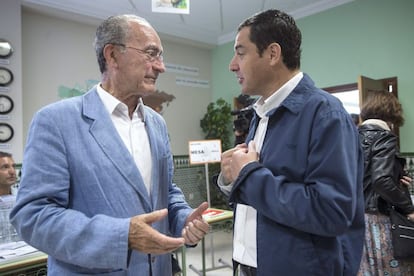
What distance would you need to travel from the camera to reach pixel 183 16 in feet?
15.3

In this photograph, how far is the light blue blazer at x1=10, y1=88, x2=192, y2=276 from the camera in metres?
0.83

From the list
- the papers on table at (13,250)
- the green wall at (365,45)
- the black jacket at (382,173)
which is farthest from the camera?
the green wall at (365,45)

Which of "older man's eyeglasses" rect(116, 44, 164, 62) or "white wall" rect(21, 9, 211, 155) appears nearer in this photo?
"older man's eyeglasses" rect(116, 44, 164, 62)

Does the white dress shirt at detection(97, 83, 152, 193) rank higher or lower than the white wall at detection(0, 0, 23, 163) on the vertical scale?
lower

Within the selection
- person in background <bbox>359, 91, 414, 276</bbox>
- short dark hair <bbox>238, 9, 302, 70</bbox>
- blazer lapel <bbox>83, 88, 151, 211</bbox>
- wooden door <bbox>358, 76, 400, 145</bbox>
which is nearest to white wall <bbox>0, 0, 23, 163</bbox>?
blazer lapel <bbox>83, 88, 151, 211</bbox>

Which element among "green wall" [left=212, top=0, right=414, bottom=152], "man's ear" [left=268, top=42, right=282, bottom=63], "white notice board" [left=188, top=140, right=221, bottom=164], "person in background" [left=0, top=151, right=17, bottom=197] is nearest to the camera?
"man's ear" [left=268, top=42, right=282, bottom=63]

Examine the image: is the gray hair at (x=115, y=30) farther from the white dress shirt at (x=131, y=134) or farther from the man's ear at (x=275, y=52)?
the man's ear at (x=275, y=52)

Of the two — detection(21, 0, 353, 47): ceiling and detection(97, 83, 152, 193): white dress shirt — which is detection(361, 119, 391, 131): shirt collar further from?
detection(21, 0, 353, 47): ceiling

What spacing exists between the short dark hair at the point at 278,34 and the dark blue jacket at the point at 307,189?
0.12 m

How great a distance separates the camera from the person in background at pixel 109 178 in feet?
2.72

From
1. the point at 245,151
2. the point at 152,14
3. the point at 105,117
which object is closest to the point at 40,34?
the point at 152,14

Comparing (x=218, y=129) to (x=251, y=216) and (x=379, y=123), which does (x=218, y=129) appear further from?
(x=251, y=216)

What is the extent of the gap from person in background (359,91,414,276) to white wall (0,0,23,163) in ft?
12.0

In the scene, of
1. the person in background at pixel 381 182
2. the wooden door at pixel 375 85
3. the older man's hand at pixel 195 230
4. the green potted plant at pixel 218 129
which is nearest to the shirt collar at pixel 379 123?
the person in background at pixel 381 182
